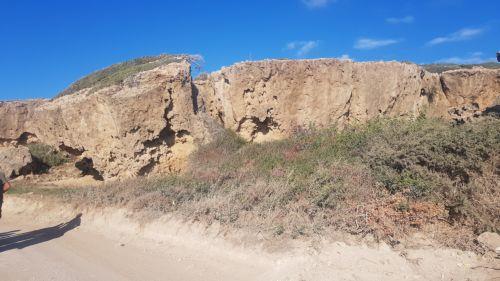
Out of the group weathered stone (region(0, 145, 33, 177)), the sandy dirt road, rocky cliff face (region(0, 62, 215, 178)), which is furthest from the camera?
weathered stone (region(0, 145, 33, 177))

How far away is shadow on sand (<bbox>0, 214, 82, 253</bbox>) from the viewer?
944 centimetres

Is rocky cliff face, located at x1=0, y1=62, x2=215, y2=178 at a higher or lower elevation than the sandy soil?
higher

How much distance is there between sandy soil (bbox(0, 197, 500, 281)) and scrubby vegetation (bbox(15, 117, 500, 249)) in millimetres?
355

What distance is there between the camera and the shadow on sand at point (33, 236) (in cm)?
944

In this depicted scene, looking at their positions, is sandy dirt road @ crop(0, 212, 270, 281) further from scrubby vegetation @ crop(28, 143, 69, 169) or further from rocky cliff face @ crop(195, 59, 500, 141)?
scrubby vegetation @ crop(28, 143, 69, 169)

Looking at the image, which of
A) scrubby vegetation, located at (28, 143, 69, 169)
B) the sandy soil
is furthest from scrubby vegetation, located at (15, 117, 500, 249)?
scrubby vegetation, located at (28, 143, 69, 169)

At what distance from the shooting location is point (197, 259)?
7.25 meters

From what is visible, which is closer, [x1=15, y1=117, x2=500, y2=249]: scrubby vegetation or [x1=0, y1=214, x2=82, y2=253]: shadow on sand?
[x1=15, y1=117, x2=500, y2=249]: scrubby vegetation

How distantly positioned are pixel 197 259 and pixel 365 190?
3.27 metres

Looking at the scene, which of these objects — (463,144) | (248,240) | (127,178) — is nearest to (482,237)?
(463,144)

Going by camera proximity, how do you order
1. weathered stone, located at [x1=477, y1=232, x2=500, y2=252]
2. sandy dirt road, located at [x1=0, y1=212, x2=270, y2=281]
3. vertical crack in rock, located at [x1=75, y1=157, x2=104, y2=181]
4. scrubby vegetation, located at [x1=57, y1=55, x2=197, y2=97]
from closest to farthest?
weathered stone, located at [x1=477, y1=232, x2=500, y2=252] < sandy dirt road, located at [x1=0, y1=212, x2=270, y2=281] < scrubby vegetation, located at [x1=57, y1=55, x2=197, y2=97] < vertical crack in rock, located at [x1=75, y1=157, x2=104, y2=181]

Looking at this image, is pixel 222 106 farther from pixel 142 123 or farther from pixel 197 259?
pixel 197 259

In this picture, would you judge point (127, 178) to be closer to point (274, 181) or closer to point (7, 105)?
point (274, 181)

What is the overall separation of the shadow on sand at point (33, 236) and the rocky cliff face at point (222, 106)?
3.10m
